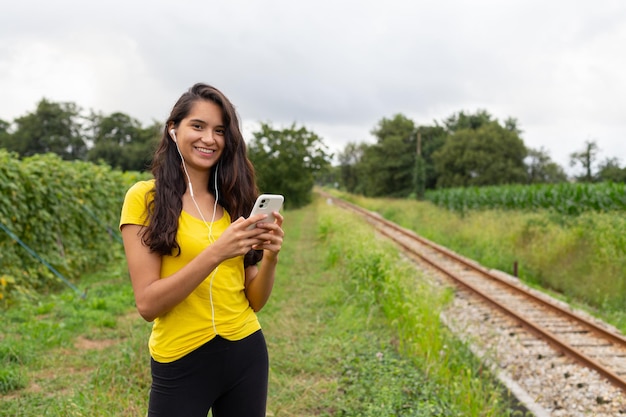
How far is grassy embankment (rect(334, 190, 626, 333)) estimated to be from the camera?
9.79m

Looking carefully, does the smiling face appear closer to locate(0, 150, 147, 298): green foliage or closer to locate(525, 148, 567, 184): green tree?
locate(0, 150, 147, 298): green foliage

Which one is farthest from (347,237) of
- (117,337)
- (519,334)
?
(117,337)

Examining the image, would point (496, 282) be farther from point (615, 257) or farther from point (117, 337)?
point (117, 337)

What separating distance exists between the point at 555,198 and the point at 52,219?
1793 centimetres

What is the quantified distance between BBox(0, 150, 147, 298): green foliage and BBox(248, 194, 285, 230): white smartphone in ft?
20.5

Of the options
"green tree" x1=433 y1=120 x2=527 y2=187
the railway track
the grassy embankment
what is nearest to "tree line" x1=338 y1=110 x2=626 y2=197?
"green tree" x1=433 y1=120 x2=527 y2=187

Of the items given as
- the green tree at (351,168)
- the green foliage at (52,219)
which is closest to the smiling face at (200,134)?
the green foliage at (52,219)

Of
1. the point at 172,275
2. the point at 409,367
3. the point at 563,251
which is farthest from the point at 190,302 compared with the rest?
the point at 563,251

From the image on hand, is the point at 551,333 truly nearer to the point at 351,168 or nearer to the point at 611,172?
the point at 611,172

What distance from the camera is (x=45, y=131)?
201 ft

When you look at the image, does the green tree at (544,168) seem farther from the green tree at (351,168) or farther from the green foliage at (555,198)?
the green foliage at (555,198)

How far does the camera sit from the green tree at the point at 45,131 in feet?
198

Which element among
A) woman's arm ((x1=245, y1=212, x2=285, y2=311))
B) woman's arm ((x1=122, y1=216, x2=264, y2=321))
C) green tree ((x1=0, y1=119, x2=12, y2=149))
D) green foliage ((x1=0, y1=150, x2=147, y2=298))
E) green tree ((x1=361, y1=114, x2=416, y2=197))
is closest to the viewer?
woman's arm ((x1=122, y1=216, x2=264, y2=321))

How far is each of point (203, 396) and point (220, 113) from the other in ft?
3.50
